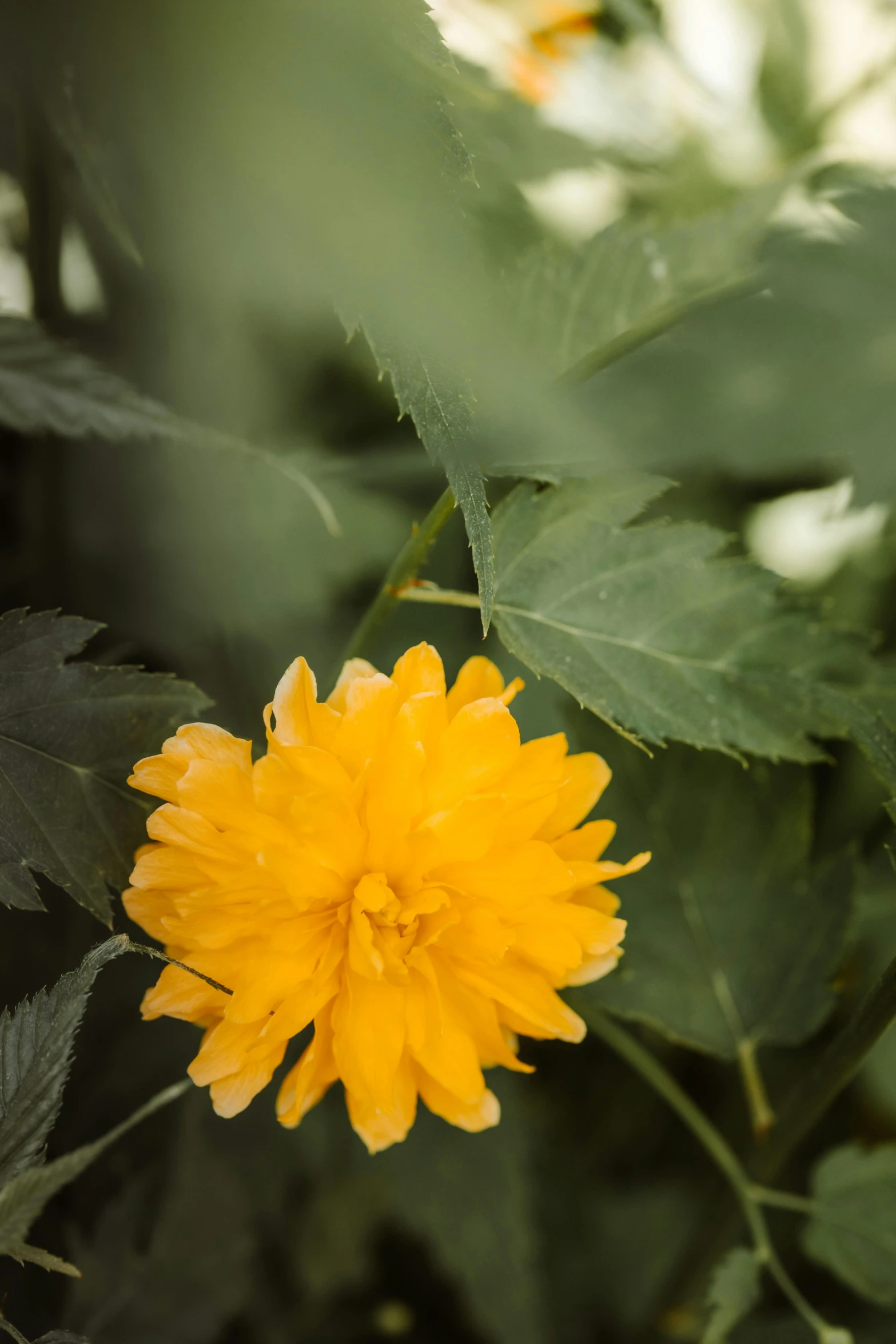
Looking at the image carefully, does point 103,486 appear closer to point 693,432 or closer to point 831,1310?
point 693,432

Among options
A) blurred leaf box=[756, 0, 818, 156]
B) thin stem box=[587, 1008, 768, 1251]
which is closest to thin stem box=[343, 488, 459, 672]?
thin stem box=[587, 1008, 768, 1251]

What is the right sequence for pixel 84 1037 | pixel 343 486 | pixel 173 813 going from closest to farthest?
pixel 173 813, pixel 84 1037, pixel 343 486

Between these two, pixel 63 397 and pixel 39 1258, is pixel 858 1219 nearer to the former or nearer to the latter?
pixel 39 1258

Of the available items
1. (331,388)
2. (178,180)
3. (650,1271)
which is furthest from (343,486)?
(650,1271)

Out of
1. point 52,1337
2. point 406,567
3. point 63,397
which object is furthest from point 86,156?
point 52,1337

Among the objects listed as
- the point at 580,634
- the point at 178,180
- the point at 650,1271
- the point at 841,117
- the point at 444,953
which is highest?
the point at 841,117

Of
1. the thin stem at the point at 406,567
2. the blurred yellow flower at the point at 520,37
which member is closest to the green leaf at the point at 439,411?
the thin stem at the point at 406,567
